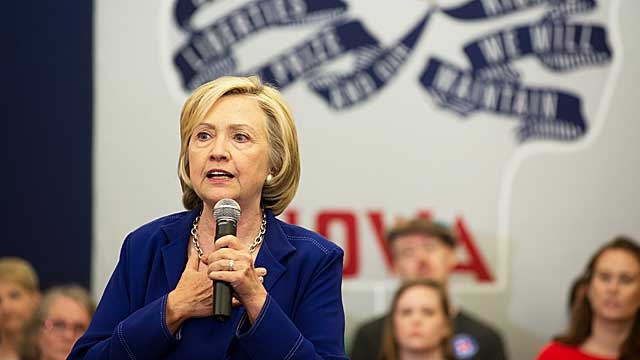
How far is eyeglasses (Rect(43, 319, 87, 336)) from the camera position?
475 cm

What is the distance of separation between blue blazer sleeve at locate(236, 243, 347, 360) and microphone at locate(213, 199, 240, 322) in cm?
7

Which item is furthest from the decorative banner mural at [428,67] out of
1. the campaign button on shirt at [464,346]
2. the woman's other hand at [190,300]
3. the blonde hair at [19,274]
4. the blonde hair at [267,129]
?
the woman's other hand at [190,300]

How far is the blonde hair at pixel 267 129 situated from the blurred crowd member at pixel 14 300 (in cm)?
279

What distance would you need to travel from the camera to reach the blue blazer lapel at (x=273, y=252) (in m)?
2.13

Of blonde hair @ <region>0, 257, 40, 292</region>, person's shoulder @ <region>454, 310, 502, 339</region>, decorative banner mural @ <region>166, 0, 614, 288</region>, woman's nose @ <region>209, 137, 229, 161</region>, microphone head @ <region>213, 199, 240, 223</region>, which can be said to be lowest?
person's shoulder @ <region>454, 310, 502, 339</region>

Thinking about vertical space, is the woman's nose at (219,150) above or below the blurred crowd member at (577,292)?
above

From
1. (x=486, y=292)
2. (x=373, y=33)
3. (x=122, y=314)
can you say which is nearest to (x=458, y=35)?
(x=373, y=33)

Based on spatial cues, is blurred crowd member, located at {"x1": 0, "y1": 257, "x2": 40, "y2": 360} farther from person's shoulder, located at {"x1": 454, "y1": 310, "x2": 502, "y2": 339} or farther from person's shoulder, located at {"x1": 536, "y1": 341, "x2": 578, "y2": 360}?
person's shoulder, located at {"x1": 536, "y1": 341, "x2": 578, "y2": 360}

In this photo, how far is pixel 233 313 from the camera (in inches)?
83.2

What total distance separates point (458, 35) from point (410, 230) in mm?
976

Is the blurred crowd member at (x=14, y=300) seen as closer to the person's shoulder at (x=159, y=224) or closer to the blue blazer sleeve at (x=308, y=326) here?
the person's shoulder at (x=159, y=224)

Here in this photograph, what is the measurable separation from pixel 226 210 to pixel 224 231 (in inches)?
2.6

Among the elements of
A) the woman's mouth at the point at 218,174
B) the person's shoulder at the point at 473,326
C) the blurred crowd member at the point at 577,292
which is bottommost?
the person's shoulder at the point at 473,326

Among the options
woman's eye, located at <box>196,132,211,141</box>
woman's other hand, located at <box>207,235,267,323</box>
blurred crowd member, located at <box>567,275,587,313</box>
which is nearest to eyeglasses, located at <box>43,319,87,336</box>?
blurred crowd member, located at <box>567,275,587,313</box>
